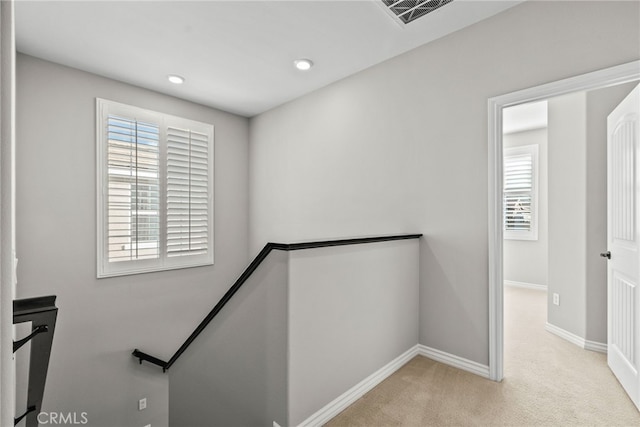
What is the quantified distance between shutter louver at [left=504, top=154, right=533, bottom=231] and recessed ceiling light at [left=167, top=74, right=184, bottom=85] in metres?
5.31

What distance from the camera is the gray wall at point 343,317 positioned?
67.7 inches

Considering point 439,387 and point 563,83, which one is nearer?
point 563,83

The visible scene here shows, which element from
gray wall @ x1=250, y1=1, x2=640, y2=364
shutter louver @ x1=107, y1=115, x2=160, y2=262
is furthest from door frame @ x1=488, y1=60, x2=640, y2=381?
shutter louver @ x1=107, y1=115, x2=160, y2=262

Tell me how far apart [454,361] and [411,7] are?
2682mm

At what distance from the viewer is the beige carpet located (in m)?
1.85

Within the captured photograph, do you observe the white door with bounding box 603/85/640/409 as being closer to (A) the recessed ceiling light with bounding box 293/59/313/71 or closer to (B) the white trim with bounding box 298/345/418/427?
(B) the white trim with bounding box 298/345/418/427

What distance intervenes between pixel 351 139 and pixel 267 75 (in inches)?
44.1

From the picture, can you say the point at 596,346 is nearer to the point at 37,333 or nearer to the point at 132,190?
the point at 37,333

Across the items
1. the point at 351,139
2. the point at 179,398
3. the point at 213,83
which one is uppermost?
the point at 213,83

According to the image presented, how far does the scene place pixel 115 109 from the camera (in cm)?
344

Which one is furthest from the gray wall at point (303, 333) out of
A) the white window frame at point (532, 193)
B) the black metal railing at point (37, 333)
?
the white window frame at point (532, 193)

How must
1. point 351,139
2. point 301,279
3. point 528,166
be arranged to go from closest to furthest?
point 301,279, point 351,139, point 528,166

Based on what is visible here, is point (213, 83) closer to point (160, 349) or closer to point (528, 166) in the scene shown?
point (160, 349)

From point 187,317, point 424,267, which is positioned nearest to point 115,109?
point 187,317
